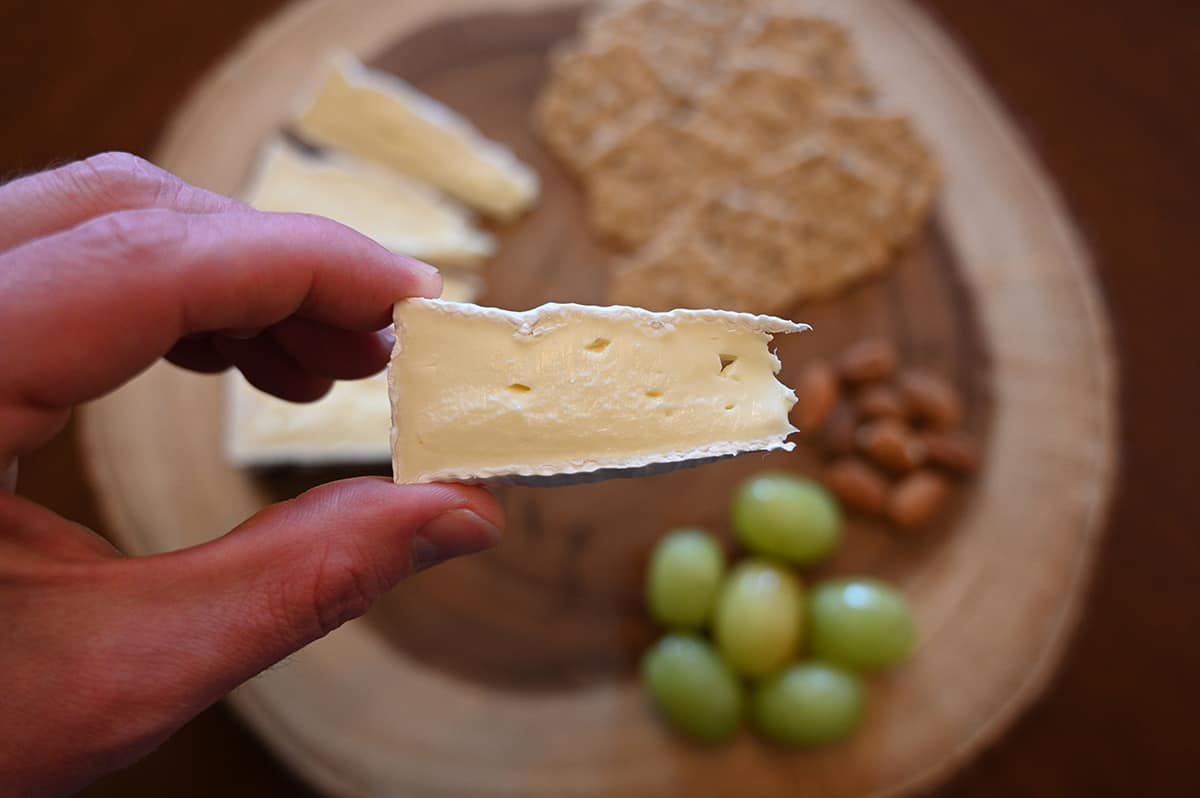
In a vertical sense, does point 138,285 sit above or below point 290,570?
above

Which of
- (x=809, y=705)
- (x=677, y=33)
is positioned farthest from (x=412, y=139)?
(x=809, y=705)

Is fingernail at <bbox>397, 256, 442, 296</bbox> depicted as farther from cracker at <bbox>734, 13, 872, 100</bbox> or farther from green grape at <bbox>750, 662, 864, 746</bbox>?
cracker at <bbox>734, 13, 872, 100</bbox>

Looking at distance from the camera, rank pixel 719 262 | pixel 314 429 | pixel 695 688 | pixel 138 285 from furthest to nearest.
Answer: pixel 719 262 → pixel 314 429 → pixel 695 688 → pixel 138 285

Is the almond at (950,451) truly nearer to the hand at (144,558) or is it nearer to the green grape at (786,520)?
the green grape at (786,520)

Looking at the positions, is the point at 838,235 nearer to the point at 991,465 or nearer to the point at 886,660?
the point at 991,465

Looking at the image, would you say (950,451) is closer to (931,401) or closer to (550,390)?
(931,401)

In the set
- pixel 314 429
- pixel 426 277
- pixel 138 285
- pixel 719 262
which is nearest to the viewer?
pixel 138 285

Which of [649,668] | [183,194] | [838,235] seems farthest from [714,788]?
[183,194]
